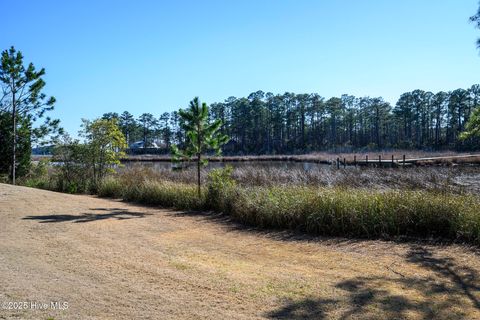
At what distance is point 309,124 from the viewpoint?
105312mm

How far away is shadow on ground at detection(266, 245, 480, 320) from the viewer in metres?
3.75

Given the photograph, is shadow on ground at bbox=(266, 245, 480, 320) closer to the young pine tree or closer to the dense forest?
the young pine tree

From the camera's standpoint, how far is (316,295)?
428 cm

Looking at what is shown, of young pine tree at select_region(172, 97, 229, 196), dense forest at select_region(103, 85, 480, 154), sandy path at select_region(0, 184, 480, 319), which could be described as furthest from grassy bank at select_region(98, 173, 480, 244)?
dense forest at select_region(103, 85, 480, 154)

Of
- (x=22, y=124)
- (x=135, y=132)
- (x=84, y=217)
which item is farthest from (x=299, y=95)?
(x=84, y=217)

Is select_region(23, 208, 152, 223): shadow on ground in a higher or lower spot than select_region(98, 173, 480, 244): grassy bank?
lower

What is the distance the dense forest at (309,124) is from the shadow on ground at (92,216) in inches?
3119

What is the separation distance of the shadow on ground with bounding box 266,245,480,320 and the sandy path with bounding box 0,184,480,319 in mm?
11

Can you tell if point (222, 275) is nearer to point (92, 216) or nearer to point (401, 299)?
point (401, 299)

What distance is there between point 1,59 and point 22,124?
360cm

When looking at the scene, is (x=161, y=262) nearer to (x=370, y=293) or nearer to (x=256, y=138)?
(x=370, y=293)

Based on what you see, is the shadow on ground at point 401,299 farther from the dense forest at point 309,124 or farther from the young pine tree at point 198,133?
the dense forest at point 309,124

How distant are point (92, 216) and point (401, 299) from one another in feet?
26.4

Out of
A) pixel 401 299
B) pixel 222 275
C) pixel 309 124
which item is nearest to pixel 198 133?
pixel 222 275
